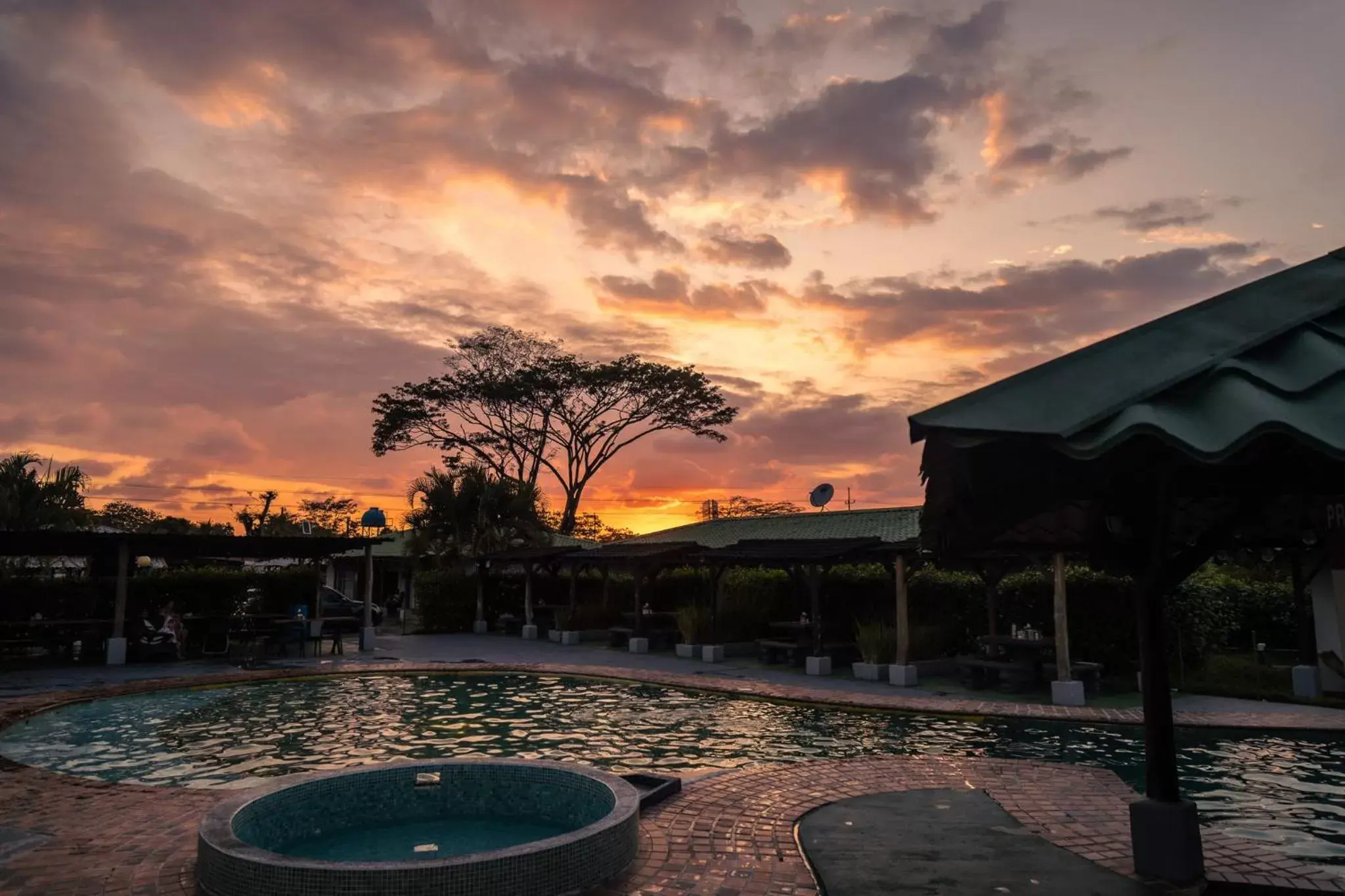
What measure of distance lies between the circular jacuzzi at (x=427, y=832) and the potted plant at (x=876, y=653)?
434 inches

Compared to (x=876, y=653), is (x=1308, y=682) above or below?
below

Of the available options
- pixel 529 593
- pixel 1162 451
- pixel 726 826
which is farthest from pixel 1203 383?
pixel 529 593

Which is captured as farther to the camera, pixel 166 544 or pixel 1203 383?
pixel 166 544

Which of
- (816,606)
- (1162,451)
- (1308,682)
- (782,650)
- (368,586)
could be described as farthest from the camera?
(368,586)

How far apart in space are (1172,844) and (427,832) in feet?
19.5

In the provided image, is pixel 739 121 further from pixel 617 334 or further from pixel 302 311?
pixel 617 334

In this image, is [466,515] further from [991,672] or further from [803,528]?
[991,672]

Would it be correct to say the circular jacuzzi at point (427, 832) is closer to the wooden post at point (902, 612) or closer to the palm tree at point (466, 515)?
the wooden post at point (902, 612)

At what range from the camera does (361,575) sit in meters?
44.8

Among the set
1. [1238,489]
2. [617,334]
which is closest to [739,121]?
[1238,489]

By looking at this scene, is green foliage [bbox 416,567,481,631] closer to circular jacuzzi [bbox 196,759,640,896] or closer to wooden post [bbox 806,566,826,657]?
wooden post [bbox 806,566,826,657]

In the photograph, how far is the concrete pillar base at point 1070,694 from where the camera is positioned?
13750 mm

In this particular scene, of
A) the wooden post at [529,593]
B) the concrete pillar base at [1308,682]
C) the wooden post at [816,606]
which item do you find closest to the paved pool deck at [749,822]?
the concrete pillar base at [1308,682]

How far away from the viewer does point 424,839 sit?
7.32 m
